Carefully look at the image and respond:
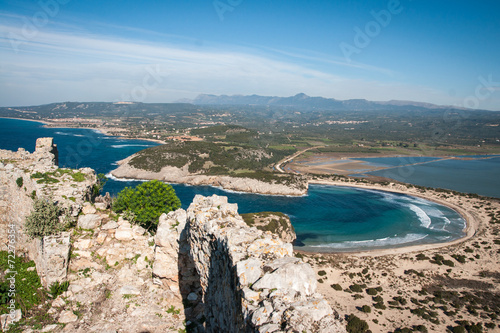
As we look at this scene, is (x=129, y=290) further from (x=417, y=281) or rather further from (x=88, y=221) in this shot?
(x=417, y=281)

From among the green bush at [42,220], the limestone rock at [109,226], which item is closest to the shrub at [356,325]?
the limestone rock at [109,226]

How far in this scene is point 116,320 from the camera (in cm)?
1257

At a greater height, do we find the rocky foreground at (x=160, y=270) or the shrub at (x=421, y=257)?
the rocky foreground at (x=160, y=270)

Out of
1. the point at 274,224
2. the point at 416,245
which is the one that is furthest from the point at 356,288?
the point at 416,245

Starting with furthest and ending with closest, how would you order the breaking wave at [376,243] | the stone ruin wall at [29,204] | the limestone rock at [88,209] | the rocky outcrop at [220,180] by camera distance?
the rocky outcrop at [220,180] → the breaking wave at [376,243] → the limestone rock at [88,209] → the stone ruin wall at [29,204]

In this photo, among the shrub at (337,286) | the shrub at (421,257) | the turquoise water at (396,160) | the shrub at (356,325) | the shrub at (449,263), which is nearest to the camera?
the shrub at (356,325)

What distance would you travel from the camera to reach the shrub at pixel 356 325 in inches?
820

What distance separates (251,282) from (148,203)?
721 inches

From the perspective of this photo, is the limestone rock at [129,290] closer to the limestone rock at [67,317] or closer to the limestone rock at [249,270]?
the limestone rock at [67,317]

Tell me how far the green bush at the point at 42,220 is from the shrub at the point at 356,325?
20.8 m

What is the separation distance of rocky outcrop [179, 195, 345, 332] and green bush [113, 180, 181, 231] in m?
12.4

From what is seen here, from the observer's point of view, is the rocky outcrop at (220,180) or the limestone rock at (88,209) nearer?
the limestone rock at (88,209)

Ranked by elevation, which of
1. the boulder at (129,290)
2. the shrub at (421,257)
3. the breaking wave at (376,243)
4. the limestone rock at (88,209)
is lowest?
the breaking wave at (376,243)

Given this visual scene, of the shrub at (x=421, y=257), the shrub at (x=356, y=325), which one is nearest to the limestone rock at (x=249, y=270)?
the shrub at (x=356, y=325)
